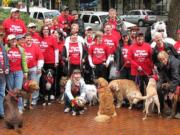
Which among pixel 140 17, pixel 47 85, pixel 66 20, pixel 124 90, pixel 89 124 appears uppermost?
pixel 66 20

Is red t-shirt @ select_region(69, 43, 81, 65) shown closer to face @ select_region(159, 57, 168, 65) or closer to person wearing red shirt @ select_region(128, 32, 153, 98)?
person wearing red shirt @ select_region(128, 32, 153, 98)

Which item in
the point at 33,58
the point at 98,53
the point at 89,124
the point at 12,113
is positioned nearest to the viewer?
the point at 12,113

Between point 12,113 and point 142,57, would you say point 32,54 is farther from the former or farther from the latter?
point 142,57

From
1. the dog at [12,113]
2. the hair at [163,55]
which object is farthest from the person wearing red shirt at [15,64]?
the hair at [163,55]

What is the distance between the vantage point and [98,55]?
12984mm

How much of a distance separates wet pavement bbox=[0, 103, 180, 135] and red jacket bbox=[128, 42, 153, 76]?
1.05 metres

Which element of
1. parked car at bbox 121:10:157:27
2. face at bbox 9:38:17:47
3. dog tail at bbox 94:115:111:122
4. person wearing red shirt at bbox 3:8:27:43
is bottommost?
parked car at bbox 121:10:157:27

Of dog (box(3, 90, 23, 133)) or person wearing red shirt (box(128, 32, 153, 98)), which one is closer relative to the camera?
dog (box(3, 90, 23, 133))

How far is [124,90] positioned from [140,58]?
89 centimetres

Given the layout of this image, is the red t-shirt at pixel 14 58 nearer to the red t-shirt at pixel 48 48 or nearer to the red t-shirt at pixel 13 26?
the red t-shirt at pixel 13 26

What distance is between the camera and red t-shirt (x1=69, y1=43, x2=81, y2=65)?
12.6 m

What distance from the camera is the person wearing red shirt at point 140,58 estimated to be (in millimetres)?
12180

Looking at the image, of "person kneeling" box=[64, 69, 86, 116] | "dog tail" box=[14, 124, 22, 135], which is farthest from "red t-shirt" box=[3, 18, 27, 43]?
"dog tail" box=[14, 124, 22, 135]

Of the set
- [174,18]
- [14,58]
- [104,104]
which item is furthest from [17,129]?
[174,18]
